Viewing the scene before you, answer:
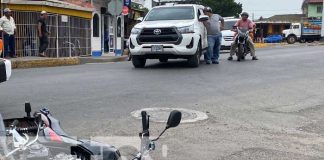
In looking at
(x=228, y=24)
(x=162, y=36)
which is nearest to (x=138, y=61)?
(x=162, y=36)

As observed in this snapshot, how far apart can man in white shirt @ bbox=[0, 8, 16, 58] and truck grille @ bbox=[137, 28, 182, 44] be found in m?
5.80

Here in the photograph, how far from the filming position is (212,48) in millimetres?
15633

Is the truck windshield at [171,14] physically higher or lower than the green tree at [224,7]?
lower

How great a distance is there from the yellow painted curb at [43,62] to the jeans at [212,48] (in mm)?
5306

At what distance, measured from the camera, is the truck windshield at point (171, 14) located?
14491 millimetres

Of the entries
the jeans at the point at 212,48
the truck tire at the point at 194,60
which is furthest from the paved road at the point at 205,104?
the jeans at the point at 212,48

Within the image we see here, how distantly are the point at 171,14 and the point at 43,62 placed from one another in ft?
16.5

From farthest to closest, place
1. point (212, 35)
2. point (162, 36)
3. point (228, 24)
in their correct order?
point (228, 24)
point (212, 35)
point (162, 36)

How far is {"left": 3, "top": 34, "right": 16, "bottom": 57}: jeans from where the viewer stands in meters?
17.4

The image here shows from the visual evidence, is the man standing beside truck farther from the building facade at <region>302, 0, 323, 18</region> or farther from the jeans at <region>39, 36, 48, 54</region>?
the building facade at <region>302, 0, 323, 18</region>

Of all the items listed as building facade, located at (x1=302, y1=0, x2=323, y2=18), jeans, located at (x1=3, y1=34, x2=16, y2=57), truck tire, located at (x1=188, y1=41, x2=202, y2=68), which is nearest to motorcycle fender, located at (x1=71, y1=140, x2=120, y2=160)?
truck tire, located at (x1=188, y1=41, x2=202, y2=68)

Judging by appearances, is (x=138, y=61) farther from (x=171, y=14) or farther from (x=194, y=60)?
(x=171, y=14)

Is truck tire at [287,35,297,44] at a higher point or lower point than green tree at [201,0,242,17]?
lower

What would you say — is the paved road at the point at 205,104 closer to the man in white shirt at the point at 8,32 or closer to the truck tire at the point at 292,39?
the man in white shirt at the point at 8,32
